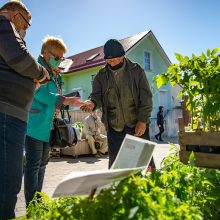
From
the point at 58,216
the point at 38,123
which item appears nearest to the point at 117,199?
the point at 58,216

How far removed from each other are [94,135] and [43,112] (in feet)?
25.4

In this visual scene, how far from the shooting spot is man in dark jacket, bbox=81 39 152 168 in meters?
3.50

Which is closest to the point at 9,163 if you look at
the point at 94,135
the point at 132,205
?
the point at 132,205

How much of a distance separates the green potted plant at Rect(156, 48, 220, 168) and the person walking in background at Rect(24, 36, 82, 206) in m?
1.30

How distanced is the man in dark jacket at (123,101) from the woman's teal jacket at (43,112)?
1.11ft

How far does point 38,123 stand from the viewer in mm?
3293


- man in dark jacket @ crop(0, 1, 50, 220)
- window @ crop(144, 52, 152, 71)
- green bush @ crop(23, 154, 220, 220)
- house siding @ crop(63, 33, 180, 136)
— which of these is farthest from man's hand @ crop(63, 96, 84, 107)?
window @ crop(144, 52, 152, 71)

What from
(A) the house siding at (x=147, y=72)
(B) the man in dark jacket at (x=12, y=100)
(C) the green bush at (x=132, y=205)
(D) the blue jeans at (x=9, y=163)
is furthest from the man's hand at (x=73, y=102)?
(A) the house siding at (x=147, y=72)

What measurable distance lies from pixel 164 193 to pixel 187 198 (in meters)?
0.23

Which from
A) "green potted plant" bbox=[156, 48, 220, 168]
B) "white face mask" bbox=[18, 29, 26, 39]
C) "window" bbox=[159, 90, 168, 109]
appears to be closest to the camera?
"green potted plant" bbox=[156, 48, 220, 168]

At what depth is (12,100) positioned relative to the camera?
235 cm

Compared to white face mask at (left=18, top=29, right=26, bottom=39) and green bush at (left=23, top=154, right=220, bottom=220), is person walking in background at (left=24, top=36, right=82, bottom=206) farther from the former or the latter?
green bush at (left=23, top=154, right=220, bottom=220)

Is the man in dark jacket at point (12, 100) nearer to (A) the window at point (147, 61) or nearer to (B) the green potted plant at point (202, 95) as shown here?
(B) the green potted plant at point (202, 95)

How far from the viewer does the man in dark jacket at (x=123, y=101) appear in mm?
3500
